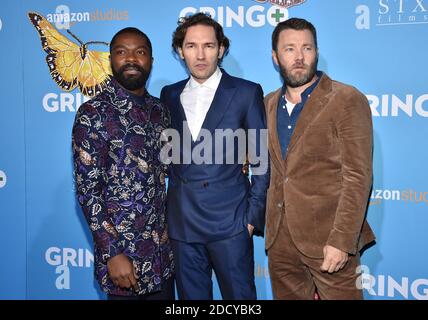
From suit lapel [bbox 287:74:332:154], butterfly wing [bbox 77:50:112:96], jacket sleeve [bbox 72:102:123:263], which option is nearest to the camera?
jacket sleeve [bbox 72:102:123:263]

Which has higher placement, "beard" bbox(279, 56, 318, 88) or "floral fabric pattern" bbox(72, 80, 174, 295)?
"beard" bbox(279, 56, 318, 88)

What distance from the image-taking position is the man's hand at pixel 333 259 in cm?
205

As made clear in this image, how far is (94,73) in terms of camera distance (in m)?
3.01

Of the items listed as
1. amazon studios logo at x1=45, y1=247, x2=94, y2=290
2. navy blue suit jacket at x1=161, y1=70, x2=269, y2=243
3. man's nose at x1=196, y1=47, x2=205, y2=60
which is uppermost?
man's nose at x1=196, y1=47, x2=205, y2=60

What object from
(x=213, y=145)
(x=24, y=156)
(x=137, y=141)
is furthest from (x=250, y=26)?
(x=24, y=156)

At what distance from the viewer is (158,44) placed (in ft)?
9.53

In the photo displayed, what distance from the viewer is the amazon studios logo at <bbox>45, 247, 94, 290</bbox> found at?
317 cm

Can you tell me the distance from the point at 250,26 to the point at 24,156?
185 centimetres

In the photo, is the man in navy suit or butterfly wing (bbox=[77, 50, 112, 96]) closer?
the man in navy suit

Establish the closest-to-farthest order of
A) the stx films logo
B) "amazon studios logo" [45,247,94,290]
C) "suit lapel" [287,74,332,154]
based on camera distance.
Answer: "suit lapel" [287,74,332,154], the stx films logo, "amazon studios logo" [45,247,94,290]

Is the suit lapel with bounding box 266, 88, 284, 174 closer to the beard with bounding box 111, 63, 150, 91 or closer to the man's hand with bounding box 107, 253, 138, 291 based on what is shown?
the beard with bounding box 111, 63, 150, 91

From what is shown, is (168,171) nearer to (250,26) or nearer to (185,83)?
(185,83)

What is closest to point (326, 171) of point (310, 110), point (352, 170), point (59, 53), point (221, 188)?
point (352, 170)

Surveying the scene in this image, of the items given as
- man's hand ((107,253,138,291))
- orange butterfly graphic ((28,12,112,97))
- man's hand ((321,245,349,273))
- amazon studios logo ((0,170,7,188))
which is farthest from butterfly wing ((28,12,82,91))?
man's hand ((321,245,349,273))
